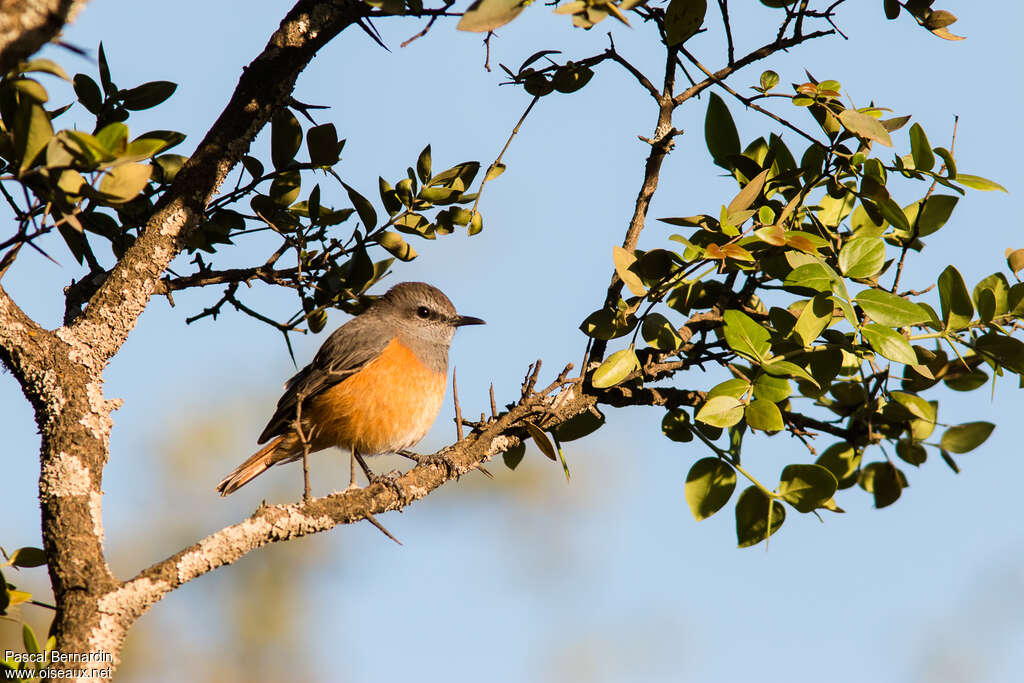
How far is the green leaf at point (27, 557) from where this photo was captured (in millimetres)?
2992

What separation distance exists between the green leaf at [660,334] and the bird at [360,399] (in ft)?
8.73

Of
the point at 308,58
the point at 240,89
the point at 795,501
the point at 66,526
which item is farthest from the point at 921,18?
the point at 66,526

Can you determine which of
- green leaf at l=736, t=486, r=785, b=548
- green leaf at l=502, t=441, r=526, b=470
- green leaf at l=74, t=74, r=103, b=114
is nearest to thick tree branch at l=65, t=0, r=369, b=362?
green leaf at l=74, t=74, r=103, b=114

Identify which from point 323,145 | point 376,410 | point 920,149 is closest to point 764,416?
point 920,149

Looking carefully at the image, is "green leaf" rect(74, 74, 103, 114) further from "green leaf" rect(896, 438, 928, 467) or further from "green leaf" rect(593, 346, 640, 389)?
"green leaf" rect(896, 438, 928, 467)

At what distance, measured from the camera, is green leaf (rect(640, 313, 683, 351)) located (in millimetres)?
3225

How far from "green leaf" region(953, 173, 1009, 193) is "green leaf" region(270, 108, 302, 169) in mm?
2352

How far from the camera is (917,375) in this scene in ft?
10.6

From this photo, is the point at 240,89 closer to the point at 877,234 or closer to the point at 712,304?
the point at 712,304

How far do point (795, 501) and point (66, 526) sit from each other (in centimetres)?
233

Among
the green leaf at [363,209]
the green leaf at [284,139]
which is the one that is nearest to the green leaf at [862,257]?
the green leaf at [363,209]

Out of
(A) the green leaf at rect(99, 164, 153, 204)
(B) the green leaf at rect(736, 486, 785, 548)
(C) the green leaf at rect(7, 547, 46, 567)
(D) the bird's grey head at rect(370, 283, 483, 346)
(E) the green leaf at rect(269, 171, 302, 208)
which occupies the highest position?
(D) the bird's grey head at rect(370, 283, 483, 346)

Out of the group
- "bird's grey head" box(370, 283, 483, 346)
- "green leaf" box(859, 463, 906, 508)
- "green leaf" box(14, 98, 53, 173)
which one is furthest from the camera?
"bird's grey head" box(370, 283, 483, 346)

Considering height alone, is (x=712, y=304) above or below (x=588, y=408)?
above
